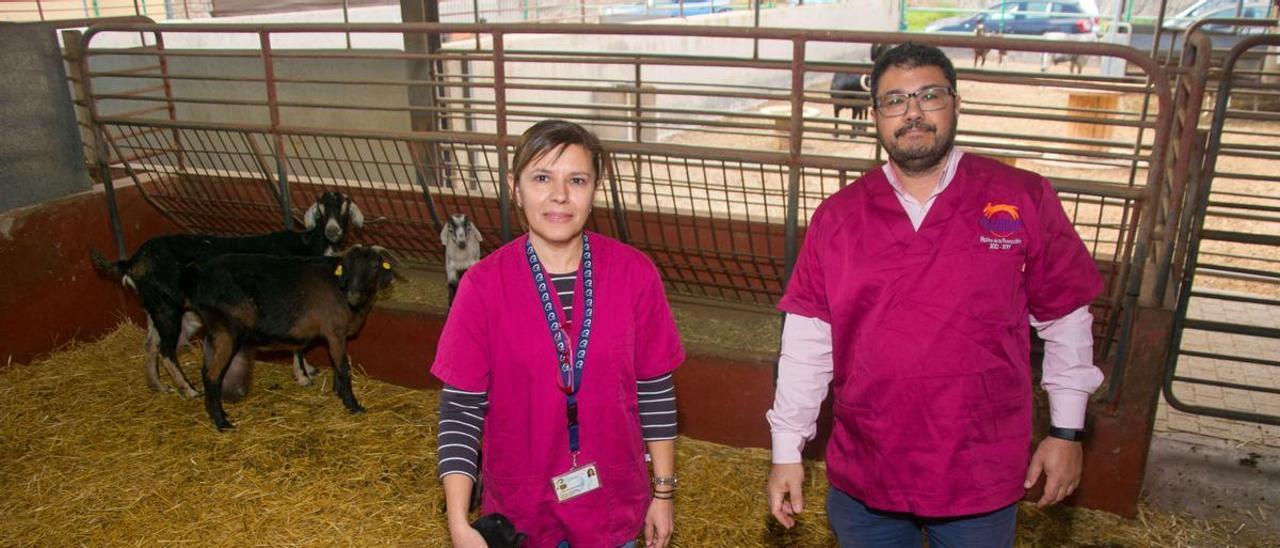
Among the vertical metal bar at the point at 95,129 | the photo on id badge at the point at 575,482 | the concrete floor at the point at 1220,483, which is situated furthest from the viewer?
the vertical metal bar at the point at 95,129

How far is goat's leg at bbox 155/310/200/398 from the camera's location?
17.3 ft

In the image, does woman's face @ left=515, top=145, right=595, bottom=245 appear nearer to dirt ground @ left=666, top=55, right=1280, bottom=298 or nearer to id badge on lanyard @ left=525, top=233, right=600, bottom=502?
id badge on lanyard @ left=525, top=233, right=600, bottom=502

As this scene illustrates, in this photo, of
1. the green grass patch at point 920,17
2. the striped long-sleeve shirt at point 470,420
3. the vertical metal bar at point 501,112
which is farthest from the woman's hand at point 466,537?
the green grass patch at point 920,17

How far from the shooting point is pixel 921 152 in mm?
2242

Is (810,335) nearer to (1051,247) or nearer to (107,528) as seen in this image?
(1051,247)

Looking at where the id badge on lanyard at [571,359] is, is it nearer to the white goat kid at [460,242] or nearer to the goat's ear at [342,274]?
the white goat kid at [460,242]

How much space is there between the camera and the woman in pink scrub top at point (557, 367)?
2.18m

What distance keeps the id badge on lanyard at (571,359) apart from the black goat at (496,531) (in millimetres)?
177

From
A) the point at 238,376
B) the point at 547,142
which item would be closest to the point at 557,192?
the point at 547,142

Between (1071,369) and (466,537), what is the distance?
4.95ft

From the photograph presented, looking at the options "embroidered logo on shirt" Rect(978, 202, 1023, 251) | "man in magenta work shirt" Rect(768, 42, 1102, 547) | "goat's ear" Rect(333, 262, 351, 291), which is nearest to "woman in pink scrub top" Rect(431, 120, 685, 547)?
"man in magenta work shirt" Rect(768, 42, 1102, 547)

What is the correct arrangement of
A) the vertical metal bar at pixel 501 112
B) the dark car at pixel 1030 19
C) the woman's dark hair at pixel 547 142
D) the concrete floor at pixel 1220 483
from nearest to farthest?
1. the woman's dark hair at pixel 547 142
2. the concrete floor at pixel 1220 483
3. the vertical metal bar at pixel 501 112
4. the dark car at pixel 1030 19

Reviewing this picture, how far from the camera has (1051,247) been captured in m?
2.29

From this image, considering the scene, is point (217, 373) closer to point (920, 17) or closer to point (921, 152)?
point (921, 152)
